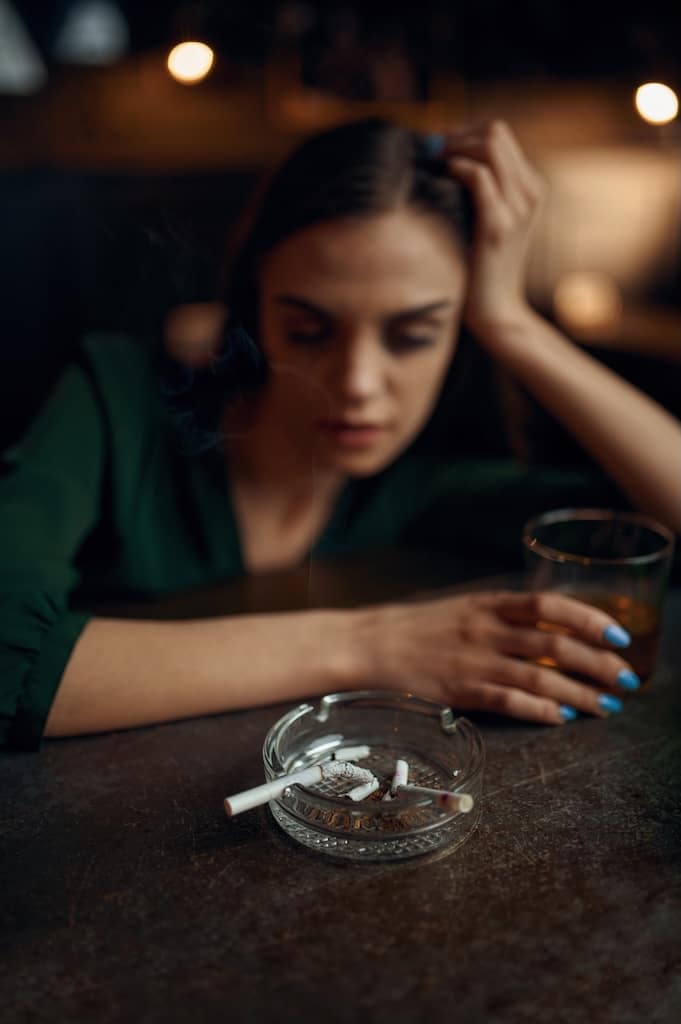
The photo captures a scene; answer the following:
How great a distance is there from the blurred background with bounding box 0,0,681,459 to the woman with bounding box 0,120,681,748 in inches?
5.5

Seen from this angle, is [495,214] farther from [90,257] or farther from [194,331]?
[90,257]

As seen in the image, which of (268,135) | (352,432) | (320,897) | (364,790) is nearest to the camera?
(320,897)

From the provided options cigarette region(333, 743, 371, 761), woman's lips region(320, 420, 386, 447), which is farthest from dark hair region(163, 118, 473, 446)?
cigarette region(333, 743, 371, 761)

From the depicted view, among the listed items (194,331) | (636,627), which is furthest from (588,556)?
(194,331)

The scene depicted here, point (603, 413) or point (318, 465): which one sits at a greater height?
point (603, 413)

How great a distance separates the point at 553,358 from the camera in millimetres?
1287

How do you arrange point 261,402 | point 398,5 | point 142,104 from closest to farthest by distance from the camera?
point 261,402 → point 142,104 → point 398,5

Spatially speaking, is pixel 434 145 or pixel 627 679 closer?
pixel 627 679

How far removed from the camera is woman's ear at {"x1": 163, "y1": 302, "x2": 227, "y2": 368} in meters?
1.32

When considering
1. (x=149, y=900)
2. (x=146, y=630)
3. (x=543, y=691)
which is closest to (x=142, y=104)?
(x=146, y=630)

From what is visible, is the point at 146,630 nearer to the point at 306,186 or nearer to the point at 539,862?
the point at 539,862

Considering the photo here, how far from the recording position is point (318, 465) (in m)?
1.42

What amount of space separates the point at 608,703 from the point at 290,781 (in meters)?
0.35

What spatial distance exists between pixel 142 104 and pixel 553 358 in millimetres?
1384
